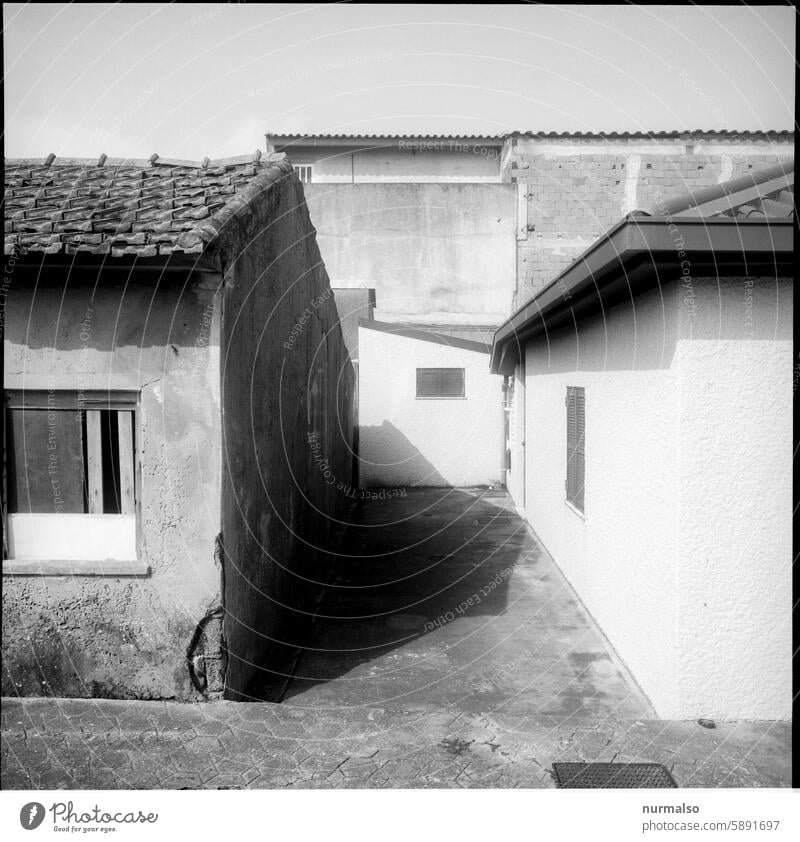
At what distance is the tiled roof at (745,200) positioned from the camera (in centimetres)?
368

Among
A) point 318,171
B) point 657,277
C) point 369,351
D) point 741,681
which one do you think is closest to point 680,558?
point 741,681

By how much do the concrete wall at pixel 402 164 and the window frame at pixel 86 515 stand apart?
17.7 meters

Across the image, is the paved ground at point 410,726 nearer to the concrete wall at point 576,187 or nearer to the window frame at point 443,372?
the window frame at point 443,372

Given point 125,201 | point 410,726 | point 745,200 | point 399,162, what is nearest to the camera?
point 745,200

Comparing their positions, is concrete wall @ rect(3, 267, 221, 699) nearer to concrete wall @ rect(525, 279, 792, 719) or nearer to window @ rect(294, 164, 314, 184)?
concrete wall @ rect(525, 279, 792, 719)

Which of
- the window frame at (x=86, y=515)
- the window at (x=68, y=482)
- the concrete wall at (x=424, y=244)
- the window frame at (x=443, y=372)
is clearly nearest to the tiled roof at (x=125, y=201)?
the window frame at (x=86, y=515)

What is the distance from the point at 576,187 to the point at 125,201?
14.1m

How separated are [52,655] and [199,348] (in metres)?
2.37

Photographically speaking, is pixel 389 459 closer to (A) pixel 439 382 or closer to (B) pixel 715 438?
(A) pixel 439 382

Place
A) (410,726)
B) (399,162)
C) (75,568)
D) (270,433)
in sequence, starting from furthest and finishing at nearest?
(399,162) < (270,433) < (75,568) < (410,726)

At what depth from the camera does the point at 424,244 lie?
16641 mm

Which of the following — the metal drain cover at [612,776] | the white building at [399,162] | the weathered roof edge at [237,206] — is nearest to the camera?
the metal drain cover at [612,776]

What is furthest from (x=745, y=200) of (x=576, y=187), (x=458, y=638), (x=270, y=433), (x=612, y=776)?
(x=576, y=187)

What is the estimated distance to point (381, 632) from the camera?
630cm
